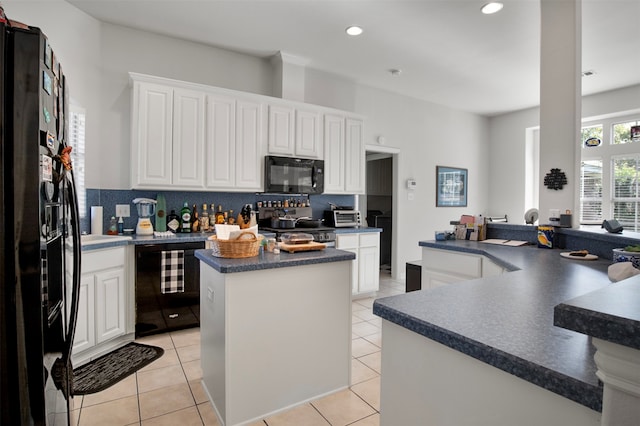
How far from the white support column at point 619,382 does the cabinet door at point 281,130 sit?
383 centimetres

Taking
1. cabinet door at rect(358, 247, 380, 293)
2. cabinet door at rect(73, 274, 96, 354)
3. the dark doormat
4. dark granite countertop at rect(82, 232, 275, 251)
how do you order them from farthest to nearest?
1. cabinet door at rect(358, 247, 380, 293)
2. dark granite countertop at rect(82, 232, 275, 251)
3. cabinet door at rect(73, 274, 96, 354)
4. the dark doormat

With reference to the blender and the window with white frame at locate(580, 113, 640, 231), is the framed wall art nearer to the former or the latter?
the window with white frame at locate(580, 113, 640, 231)

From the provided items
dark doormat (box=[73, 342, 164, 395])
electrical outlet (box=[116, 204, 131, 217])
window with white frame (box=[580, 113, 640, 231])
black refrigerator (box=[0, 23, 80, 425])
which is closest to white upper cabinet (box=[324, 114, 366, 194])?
electrical outlet (box=[116, 204, 131, 217])

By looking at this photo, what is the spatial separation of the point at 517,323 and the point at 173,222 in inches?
136

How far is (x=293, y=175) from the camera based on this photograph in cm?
423

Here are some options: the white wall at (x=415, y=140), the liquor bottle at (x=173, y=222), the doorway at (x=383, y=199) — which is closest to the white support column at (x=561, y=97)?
the white wall at (x=415, y=140)

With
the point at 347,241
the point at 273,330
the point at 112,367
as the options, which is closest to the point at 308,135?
the point at 347,241

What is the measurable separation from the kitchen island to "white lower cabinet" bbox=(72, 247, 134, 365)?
3.55ft

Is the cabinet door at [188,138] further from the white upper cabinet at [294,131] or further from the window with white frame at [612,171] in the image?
the window with white frame at [612,171]

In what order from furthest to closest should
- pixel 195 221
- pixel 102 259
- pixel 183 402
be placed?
pixel 195 221 → pixel 102 259 → pixel 183 402

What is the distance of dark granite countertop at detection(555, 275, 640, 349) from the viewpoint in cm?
51

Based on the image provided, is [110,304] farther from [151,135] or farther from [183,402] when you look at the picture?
[151,135]

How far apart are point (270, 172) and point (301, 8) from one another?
1.70m

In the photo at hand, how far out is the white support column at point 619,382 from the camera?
1.68 ft
